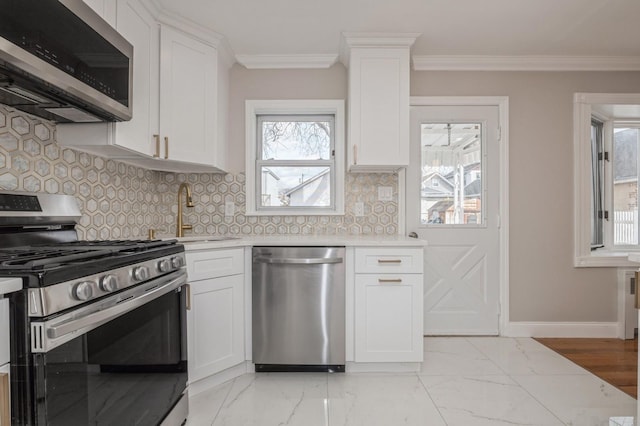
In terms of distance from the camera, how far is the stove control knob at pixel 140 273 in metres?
1.36

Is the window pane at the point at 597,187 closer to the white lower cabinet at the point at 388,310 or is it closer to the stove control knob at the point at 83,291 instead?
the white lower cabinet at the point at 388,310

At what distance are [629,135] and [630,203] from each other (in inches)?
26.2

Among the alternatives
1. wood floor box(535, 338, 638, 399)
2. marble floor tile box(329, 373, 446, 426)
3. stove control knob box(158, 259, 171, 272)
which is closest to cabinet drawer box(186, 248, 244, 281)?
stove control knob box(158, 259, 171, 272)

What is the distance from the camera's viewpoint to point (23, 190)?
5.32 ft

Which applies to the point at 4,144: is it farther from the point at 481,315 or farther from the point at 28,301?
the point at 481,315

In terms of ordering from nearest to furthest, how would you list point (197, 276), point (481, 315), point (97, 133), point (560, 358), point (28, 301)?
point (28, 301) → point (97, 133) → point (197, 276) → point (560, 358) → point (481, 315)

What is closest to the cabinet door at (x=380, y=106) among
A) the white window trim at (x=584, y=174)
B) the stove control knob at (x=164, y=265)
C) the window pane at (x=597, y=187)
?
the stove control knob at (x=164, y=265)

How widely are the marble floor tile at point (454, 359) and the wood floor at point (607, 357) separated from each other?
0.64m

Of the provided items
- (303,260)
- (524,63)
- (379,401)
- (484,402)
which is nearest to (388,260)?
(303,260)

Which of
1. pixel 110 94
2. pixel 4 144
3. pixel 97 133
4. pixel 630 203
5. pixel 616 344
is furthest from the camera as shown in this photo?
pixel 630 203

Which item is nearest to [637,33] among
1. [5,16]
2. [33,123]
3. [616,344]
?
[616,344]

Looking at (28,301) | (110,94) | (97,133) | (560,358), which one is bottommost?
(560,358)

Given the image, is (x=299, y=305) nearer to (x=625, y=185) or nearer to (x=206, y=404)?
(x=206, y=404)

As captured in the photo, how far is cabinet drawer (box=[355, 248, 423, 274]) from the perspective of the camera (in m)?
2.40
